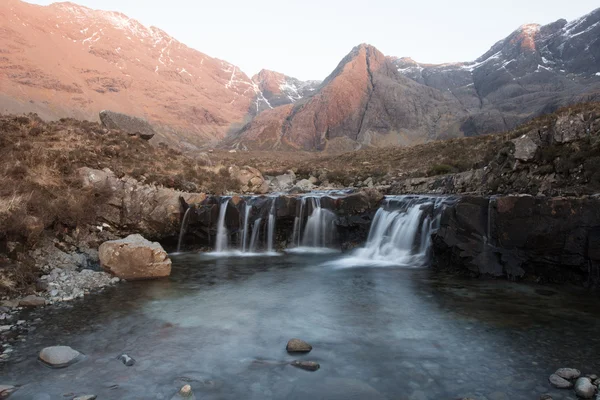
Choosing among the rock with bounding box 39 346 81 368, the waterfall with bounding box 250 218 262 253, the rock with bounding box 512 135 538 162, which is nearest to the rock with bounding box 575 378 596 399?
the rock with bounding box 39 346 81 368

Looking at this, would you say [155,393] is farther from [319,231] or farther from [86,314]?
[319,231]

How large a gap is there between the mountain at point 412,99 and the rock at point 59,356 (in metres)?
100

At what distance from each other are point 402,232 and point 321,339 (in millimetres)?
8550

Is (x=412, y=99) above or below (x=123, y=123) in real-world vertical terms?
above

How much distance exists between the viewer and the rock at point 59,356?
5.54 metres

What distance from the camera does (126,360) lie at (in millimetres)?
5746

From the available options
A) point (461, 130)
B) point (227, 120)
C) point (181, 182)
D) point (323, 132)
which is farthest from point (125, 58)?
point (181, 182)

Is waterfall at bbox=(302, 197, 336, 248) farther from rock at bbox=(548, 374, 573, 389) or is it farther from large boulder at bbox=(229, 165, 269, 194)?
rock at bbox=(548, 374, 573, 389)

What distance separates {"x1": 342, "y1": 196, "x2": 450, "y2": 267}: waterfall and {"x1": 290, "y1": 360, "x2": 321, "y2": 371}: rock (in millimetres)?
7962

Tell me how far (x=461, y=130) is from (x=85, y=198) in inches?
3835

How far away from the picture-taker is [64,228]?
12.3 meters

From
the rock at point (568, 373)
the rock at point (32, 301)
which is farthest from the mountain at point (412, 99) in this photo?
the rock at point (32, 301)

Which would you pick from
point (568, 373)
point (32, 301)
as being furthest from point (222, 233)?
point (568, 373)

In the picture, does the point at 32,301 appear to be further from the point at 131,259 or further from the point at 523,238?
the point at 523,238
